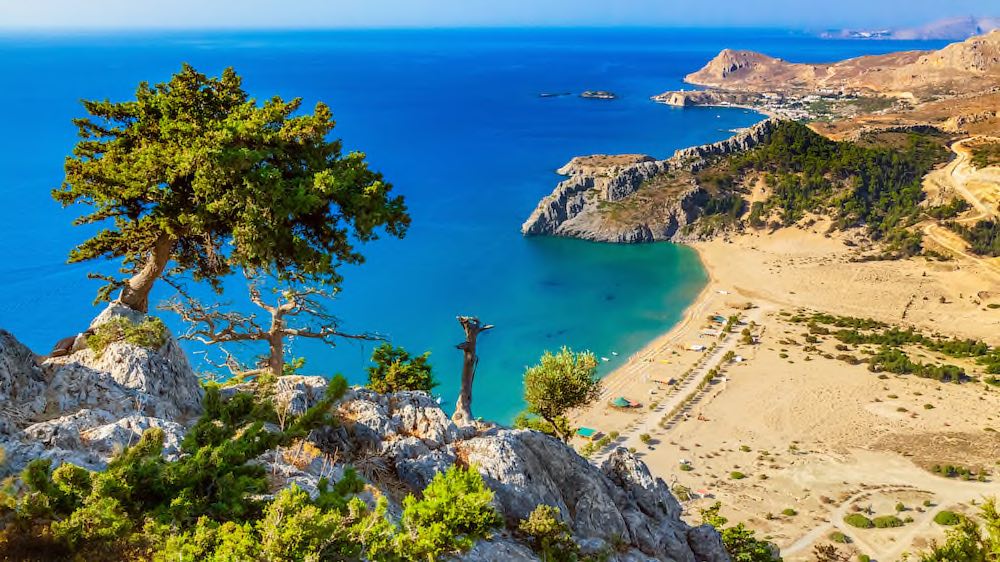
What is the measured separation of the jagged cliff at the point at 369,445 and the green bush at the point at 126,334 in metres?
0.22

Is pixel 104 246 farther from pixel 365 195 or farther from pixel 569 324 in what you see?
pixel 569 324

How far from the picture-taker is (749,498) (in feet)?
134

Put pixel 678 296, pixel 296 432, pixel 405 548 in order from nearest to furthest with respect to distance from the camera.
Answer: pixel 405 548 → pixel 296 432 → pixel 678 296

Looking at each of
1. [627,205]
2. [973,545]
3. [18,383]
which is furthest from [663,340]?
[18,383]

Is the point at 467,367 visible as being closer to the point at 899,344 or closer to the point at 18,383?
the point at 18,383

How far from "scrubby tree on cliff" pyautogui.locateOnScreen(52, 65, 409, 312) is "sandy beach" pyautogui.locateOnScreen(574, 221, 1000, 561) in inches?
1263

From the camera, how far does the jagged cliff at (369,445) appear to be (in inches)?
498

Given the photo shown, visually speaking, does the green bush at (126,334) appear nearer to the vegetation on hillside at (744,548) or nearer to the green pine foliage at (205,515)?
the green pine foliage at (205,515)

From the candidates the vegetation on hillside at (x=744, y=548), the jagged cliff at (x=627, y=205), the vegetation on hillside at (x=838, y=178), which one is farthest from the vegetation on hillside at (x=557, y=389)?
the vegetation on hillside at (x=838, y=178)

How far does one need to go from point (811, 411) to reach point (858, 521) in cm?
1856

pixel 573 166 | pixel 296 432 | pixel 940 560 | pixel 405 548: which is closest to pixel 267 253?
pixel 296 432

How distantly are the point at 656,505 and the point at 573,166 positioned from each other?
12886 centimetres

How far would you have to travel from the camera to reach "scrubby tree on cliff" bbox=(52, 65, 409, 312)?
1470 centimetres

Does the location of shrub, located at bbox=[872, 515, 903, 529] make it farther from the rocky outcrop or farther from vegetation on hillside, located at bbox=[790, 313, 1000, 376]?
the rocky outcrop
